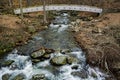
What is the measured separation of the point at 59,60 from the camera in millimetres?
16312

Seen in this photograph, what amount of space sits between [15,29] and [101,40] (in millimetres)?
9484

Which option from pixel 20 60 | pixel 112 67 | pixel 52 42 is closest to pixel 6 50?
pixel 20 60

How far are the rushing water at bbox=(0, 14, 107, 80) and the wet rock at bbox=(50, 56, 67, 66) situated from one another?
297mm

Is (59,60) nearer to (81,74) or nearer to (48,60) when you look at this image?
(48,60)

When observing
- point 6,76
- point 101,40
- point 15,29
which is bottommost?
point 6,76

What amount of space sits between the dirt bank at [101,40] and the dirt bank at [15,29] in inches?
197

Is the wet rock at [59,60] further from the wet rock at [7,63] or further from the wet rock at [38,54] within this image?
the wet rock at [7,63]

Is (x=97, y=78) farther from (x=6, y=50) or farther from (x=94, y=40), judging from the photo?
(x=6, y=50)

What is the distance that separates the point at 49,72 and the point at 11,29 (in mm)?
9438

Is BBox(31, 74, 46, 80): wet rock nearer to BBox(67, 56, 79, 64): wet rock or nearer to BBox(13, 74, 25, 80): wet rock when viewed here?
BBox(13, 74, 25, 80): wet rock

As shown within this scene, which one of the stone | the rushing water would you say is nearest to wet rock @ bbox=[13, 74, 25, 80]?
the stone

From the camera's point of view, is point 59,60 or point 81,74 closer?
point 81,74

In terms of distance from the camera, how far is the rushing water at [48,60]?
15.0 meters

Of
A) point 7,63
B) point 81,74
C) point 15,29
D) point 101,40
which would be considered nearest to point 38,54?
point 7,63
